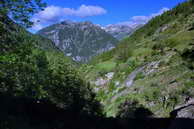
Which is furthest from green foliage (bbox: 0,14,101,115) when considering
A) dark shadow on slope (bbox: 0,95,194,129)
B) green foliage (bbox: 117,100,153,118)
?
green foliage (bbox: 117,100,153,118)

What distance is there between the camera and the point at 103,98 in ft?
105

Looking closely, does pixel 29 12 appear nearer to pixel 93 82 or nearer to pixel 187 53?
pixel 187 53

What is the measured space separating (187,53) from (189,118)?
13.6 meters

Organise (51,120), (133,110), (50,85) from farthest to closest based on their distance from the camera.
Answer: (50,85)
(133,110)
(51,120)

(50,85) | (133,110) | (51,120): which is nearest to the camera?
(51,120)

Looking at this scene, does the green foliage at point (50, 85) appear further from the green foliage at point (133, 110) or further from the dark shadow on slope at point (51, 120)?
the green foliage at point (133, 110)

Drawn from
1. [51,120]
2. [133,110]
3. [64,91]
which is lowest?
[51,120]

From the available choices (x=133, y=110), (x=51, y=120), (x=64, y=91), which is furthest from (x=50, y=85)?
(x=133, y=110)

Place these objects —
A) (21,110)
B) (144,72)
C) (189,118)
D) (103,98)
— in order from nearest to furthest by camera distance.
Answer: (189,118)
(21,110)
(144,72)
(103,98)

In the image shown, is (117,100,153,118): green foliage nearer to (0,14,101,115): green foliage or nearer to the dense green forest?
the dense green forest

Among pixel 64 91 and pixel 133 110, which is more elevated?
pixel 64 91

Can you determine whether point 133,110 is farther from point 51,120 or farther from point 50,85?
point 50,85

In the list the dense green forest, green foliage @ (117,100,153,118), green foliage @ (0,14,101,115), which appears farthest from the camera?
green foliage @ (0,14,101,115)

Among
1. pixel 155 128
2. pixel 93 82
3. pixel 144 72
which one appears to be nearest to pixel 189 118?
pixel 155 128
